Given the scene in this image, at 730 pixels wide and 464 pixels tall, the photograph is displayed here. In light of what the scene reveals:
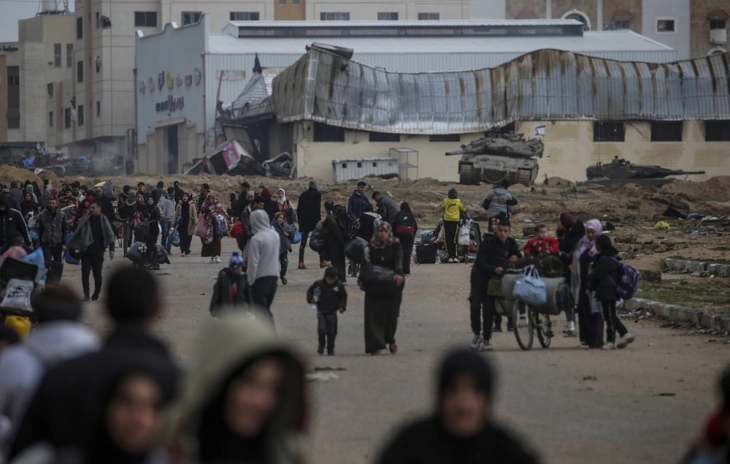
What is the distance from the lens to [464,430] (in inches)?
168

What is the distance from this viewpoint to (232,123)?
70.1 meters

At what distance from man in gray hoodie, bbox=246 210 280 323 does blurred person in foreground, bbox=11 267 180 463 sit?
32.0 feet

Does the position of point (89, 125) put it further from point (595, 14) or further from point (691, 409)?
point (691, 409)

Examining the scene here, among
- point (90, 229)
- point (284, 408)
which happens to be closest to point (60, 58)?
point (90, 229)

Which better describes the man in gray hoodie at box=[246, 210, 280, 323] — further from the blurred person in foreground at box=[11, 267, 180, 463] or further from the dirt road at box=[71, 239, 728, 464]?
the blurred person in foreground at box=[11, 267, 180, 463]

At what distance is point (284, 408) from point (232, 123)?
66.6m

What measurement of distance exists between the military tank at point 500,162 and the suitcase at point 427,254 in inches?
1063

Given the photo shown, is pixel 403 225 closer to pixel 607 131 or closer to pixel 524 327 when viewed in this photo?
pixel 524 327

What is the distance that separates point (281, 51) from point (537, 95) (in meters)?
15.8

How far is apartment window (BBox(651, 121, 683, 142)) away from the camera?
6544 centimetres

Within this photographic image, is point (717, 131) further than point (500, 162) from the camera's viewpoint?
Yes

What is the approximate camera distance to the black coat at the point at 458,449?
4.27 m

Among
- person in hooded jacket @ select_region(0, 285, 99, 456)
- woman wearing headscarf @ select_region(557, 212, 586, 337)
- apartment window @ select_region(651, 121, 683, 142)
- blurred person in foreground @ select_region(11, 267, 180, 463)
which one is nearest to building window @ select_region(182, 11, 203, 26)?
apartment window @ select_region(651, 121, 683, 142)

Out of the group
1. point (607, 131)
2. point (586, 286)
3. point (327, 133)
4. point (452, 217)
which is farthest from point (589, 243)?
point (607, 131)
